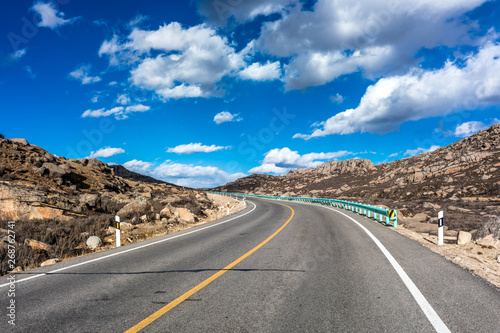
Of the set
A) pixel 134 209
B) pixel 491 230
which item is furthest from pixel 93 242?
pixel 491 230

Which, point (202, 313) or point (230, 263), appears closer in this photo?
point (202, 313)

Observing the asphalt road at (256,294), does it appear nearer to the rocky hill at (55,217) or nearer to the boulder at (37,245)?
the boulder at (37,245)

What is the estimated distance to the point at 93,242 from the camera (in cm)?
1015

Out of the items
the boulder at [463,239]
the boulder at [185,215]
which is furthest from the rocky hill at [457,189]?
the boulder at [185,215]

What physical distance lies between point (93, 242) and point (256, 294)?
8.09 metres

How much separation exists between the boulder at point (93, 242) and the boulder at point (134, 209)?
4868 mm

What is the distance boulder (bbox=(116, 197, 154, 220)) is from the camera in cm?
1562

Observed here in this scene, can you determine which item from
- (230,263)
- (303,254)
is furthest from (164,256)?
(303,254)

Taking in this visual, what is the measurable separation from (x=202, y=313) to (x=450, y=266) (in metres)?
5.92

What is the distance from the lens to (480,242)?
940cm

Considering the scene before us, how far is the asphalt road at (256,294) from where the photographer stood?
3613mm

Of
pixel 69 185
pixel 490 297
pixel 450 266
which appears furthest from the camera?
pixel 69 185

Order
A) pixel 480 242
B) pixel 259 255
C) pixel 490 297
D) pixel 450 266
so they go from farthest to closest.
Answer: pixel 480 242 < pixel 259 255 < pixel 450 266 < pixel 490 297

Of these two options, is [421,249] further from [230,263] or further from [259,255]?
→ [230,263]
